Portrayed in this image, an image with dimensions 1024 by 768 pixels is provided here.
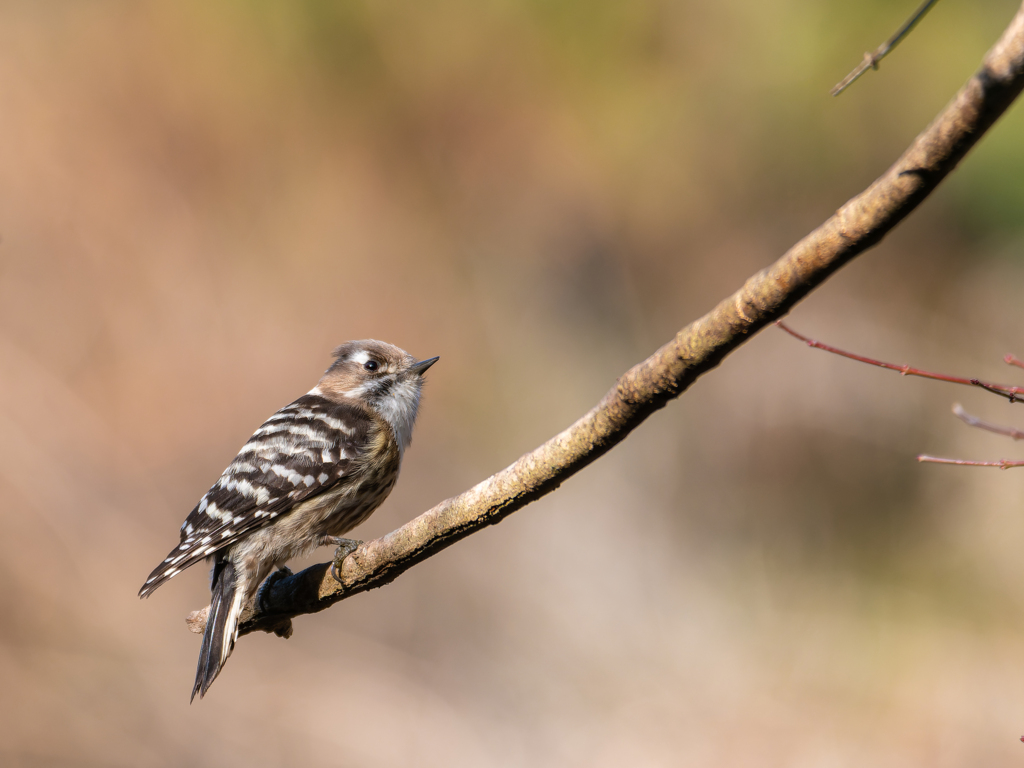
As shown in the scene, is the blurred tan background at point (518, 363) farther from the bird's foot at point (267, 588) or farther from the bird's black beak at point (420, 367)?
the bird's black beak at point (420, 367)

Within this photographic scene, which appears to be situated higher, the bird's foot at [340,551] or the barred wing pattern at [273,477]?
the barred wing pattern at [273,477]

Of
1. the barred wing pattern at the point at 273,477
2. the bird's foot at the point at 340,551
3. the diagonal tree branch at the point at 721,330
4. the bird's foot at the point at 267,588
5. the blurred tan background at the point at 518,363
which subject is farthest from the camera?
the blurred tan background at the point at 518,363

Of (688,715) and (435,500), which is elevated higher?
(435,500)

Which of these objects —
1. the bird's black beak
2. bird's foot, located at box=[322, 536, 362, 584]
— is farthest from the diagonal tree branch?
the bird's black beak

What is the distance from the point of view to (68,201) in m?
10.0

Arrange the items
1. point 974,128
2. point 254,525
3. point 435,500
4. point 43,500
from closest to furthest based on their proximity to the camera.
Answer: point 974,128, point 254,525, point 43,500, point 435,500

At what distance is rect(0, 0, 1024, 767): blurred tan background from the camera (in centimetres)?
806

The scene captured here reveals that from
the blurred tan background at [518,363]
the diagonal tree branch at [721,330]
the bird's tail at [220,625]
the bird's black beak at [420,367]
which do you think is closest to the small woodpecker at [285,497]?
the bird's tail at [220,625]

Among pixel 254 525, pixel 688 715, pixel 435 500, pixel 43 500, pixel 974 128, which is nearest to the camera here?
pixel 974 128

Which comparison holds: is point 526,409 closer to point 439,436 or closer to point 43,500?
point 439,436

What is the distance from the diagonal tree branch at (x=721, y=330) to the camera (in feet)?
4.29

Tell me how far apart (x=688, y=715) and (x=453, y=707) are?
7.97 ft

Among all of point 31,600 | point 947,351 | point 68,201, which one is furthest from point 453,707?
point 68,201

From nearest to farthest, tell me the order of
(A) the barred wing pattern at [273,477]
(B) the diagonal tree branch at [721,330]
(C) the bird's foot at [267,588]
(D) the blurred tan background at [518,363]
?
(B) the diagonal tree branch at [721,330] → (C) the bird's foot at [267,588] → (A) the barred wing pattern at [273,477] → (D) the blurred tan background at [518,363]
